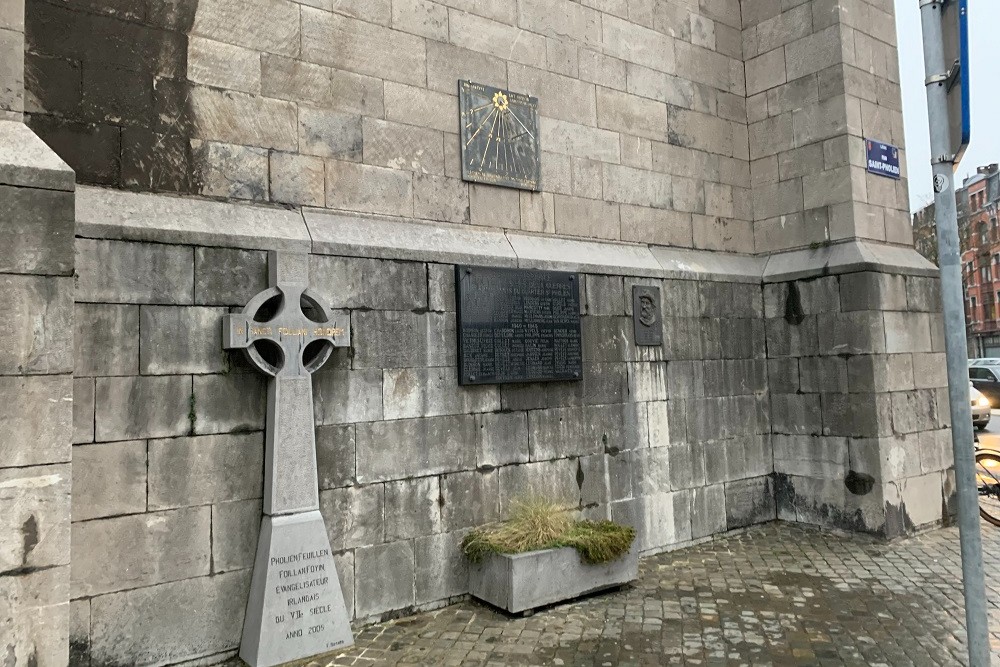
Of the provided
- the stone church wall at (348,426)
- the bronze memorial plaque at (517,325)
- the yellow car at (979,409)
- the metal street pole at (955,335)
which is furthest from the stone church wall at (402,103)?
the yellow car at (979,409)

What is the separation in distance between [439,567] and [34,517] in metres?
3.04

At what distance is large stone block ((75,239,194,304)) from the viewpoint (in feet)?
14.6

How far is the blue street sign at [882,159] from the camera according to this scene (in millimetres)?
8266

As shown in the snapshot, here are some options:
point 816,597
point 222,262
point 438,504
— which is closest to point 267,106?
point 222,262

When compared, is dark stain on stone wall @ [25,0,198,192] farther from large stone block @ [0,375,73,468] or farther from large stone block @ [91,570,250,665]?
large stone block @ [91,570,250,665]

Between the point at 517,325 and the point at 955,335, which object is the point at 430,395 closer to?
the point at 517,325

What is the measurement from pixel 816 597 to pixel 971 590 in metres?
2.32

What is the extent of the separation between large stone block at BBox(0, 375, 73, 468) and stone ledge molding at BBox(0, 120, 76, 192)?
1.03 metres

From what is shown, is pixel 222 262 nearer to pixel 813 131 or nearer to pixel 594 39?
pixel 594 39

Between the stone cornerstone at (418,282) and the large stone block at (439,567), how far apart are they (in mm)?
25

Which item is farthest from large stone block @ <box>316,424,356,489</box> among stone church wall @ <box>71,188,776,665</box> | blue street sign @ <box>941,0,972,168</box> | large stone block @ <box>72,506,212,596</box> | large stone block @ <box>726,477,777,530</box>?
large stone block @ <box>726,477,777,530</box>

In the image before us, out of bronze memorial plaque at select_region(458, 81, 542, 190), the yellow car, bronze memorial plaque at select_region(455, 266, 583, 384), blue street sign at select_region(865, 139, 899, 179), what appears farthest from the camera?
the yellow car

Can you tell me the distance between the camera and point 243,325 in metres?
4.80

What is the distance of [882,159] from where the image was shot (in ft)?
27.6
